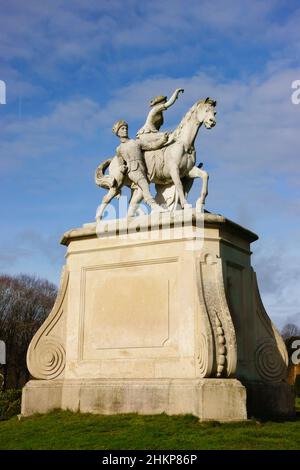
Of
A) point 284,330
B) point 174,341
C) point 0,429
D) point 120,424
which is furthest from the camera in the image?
point 284,330

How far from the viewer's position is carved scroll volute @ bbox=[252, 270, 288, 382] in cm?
1084

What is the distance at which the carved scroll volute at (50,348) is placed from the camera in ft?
36.4

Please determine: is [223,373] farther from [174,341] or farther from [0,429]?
[0,429]

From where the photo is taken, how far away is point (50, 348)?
11250mm

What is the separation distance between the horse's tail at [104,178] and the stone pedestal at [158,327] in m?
1.17

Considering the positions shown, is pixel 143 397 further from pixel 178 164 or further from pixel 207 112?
pixel 207 112

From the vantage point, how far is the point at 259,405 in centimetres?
1038

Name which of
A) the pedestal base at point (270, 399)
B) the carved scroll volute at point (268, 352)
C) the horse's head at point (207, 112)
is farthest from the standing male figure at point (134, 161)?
the pedestal base at point (270, 399)

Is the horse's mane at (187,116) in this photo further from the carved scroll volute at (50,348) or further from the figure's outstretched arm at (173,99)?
the carved scroll volute at (50,348)

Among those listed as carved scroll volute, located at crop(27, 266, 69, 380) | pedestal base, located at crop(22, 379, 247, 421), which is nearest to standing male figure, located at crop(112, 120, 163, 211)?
carved scroll volute, located at crop(27, 266, 69, 380)

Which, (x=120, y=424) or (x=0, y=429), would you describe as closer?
(x=120, y=424)
